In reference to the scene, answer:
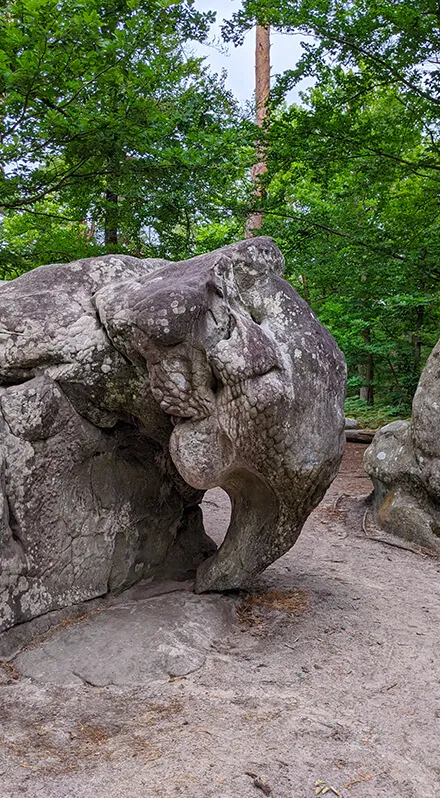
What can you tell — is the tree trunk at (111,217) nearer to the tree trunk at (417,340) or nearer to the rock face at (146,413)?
the rock face at (146,413)

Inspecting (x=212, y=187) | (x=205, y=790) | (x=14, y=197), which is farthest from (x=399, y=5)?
(x=205, y=790)

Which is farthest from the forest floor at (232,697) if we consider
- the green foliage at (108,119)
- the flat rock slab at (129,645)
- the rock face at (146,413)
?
the green foliage at (108,119)

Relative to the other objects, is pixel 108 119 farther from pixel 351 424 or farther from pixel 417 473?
pixel 351 424

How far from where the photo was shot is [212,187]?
308 inches

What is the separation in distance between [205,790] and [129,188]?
20.3ft

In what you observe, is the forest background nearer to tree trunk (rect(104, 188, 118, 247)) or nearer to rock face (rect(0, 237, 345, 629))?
tree trunk (rect(104, 188, 118, 247))

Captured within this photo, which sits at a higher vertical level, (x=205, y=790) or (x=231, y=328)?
(x=231, y=328)

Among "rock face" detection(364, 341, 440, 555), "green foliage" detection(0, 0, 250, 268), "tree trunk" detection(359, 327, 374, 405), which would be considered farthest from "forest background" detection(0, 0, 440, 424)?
"rock face" detection(364, 341, 440, 555)

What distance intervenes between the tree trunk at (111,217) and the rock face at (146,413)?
415 centimetres

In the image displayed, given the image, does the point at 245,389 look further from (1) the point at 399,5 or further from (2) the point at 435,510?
(1) the point at 399,5

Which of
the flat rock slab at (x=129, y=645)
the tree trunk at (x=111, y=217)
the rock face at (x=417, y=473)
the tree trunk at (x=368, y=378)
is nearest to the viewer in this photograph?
the flat rock slab at (x=129, y=645)

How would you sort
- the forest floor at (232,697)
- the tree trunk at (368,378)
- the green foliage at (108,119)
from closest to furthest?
the forest floor at (232,697), the green foliage at (108,119), the tree trunk at (368,378)

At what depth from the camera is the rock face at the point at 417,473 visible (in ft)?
20.3

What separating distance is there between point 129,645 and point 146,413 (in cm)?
133
